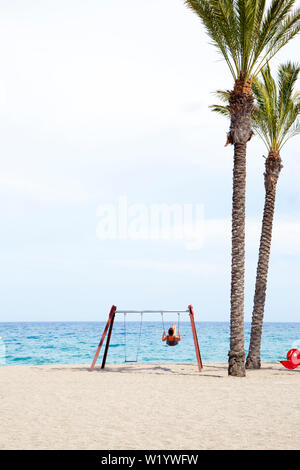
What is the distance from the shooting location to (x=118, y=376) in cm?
1585

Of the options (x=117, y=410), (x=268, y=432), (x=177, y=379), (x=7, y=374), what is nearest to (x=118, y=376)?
(x=177, y=379)

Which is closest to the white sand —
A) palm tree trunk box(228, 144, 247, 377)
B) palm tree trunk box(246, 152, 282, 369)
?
palm tree trunk box(228, 144, 247, 377)

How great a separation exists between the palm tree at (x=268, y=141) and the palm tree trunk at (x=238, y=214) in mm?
2427

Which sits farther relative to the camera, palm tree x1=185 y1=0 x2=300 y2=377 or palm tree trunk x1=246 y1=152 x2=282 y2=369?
palm tree trunk x1=246 y1=152 x2=282 y2=369

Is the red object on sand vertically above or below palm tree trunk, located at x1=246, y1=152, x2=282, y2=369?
below

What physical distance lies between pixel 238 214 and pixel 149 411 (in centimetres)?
738

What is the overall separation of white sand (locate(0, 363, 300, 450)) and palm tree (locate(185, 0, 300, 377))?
206 centimetres

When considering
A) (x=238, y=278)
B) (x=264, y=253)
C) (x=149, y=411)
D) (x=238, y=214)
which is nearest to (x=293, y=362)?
(x=264, y=253)

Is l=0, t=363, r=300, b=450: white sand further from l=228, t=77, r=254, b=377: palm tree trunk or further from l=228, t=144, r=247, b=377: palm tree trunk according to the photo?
l=228, t=77, r=254, b=377: palm tree trunk

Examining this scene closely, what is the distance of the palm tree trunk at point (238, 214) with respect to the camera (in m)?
15.3

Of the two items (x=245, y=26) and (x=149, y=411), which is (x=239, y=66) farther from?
(x=149, y=411)

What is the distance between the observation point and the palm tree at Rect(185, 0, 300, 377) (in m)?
15.1

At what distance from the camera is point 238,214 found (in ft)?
50.9
